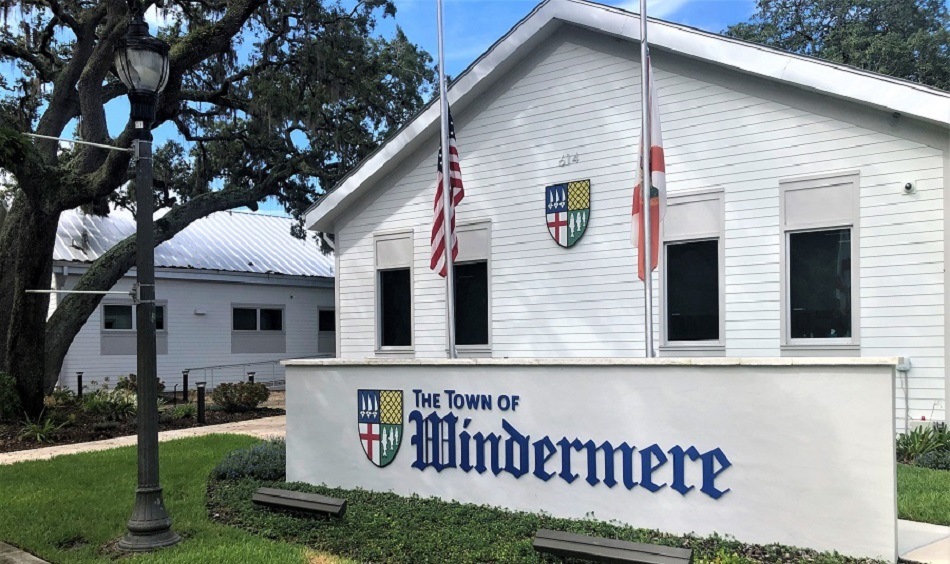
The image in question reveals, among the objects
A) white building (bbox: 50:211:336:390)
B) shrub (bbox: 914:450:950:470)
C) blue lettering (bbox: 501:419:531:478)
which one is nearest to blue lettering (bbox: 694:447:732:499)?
blue lettering (bbox: 501:419:531:478)

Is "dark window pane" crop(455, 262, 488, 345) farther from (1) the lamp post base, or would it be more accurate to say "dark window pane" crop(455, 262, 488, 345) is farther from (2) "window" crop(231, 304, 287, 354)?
(2) "window" crop(231, 304, 287, 354)

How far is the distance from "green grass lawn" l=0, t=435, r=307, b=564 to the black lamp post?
285 millimetres

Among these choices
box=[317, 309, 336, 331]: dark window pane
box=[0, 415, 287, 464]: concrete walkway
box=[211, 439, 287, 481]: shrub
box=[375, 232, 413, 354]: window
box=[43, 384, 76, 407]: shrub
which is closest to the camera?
box=[211, 439, 287, 481]: shrub

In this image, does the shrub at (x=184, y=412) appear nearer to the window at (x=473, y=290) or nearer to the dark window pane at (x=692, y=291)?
the window at (x=473, y=290)

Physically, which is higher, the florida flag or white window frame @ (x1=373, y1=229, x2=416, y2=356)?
the florida flag

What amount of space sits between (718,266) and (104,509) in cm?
814

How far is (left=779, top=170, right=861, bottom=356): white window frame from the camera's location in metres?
9.49

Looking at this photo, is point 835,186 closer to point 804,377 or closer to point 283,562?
point 804,377

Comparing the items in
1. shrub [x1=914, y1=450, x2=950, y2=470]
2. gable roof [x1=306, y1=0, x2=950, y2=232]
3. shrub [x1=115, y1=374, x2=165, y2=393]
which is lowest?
shrub [x1=115, y1=374, x2=165, y2=393]

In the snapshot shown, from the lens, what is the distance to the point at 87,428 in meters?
14.5

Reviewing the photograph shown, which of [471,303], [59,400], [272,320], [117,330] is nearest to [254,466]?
[471,303]

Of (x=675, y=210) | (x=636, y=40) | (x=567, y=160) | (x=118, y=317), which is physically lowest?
(x=118, y=317)

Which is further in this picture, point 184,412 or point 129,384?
point 129,384

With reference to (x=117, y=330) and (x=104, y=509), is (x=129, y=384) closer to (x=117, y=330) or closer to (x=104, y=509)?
(x=117, y=330)
